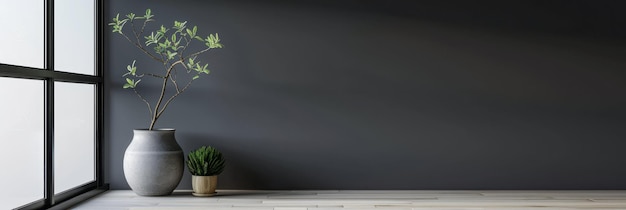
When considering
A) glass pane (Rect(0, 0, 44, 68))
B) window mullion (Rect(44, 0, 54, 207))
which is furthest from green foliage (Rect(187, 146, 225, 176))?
glass pane (Rect(0, 0, 44, 68))

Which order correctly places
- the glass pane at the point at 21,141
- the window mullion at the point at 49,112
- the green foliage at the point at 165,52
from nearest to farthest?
the glass pane at the point at 21,141
the window mullion at the point at 49,112
the green foliage at the point at 165,52

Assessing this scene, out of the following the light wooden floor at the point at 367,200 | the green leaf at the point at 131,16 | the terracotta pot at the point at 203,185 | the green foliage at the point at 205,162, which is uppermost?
the green leaf at the point at 131,16

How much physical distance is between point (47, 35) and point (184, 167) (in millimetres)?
863

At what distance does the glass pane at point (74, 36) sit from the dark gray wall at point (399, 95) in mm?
116

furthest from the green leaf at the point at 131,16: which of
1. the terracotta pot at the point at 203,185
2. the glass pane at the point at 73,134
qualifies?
the terracotta pot at the point at 203,185

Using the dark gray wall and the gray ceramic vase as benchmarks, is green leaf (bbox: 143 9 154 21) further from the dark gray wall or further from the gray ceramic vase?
the gray ceramic vase

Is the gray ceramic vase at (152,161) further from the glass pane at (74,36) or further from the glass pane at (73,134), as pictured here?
the glass pane at (74,36)

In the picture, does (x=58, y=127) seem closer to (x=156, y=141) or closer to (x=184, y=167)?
(x=156, y=141)

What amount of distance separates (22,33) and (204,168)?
3.07 ft

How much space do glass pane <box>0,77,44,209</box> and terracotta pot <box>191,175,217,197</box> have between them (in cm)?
64

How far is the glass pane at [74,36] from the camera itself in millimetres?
2850

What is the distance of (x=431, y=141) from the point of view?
3342mm

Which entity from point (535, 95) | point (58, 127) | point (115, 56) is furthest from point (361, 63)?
point (58, 127)

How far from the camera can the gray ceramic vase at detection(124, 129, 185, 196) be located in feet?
9.77
